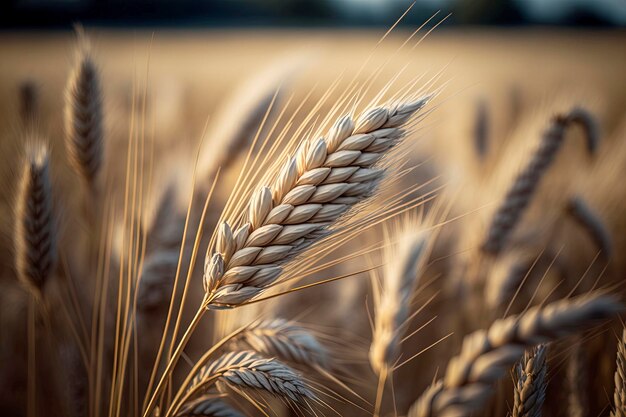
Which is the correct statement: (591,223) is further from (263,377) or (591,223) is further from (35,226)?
(35,226)

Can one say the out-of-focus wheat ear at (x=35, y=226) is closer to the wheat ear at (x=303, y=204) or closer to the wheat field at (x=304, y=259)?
the wheat field at (x=304, y=259)

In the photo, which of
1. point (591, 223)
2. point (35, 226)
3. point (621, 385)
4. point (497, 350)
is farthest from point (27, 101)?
point (591, 223)

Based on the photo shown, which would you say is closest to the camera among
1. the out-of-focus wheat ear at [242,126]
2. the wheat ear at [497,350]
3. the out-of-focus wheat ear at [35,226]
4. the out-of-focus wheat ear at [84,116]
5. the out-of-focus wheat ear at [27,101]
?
the wheat ear at [497,350]

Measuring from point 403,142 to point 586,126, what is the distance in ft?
3.61

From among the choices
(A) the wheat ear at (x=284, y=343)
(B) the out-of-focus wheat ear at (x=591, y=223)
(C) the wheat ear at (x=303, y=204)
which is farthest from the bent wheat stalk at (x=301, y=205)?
(B) the out-of-focus wheat ear at (x=591, y=223)

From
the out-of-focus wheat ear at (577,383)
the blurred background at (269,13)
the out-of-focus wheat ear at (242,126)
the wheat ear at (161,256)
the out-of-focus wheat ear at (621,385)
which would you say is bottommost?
the out-of-focus wheat ear at (577,383)

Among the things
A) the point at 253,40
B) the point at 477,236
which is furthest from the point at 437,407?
the point at 253,40

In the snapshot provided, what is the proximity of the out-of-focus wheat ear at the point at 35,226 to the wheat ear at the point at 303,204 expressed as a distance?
578 millimetres

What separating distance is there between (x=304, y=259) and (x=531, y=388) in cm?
46

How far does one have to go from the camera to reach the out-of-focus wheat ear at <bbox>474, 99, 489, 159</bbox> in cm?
218

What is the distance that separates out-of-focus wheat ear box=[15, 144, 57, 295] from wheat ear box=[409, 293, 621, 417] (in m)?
0.89

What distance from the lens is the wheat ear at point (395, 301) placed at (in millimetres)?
803

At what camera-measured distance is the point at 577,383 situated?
1086 millimetres

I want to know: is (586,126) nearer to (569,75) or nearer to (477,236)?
(477,236)
